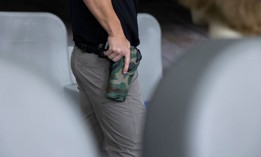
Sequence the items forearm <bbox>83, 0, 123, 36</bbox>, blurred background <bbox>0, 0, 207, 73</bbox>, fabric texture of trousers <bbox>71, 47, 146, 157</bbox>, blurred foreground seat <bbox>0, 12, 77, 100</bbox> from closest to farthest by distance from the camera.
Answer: forearm <bbox>83, 0, 123, 36</bbox>, fabric texture of trousers <bbox>71, 47, 146, 157</bbox>, blurred foreground seat <bbox>0, 12, 77, 100</bbox>, blurred background <bbox>0, 0, 207, 73</bbox>

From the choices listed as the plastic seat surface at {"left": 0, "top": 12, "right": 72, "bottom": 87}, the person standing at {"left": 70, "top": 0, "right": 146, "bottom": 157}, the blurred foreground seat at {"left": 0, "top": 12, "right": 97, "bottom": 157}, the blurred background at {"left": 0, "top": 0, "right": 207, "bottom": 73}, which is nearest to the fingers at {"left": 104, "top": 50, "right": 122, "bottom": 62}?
the person standing at {"left": 70, "top": 0, "right": 146, "bottom": 157}

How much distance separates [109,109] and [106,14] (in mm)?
284

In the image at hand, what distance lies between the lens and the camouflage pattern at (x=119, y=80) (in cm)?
147

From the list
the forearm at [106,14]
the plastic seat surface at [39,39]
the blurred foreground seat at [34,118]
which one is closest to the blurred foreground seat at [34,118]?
the blurred foreground seat at [34,118]

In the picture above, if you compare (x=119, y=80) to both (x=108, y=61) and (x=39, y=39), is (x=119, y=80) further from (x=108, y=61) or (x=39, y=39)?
(x=39, y=39)

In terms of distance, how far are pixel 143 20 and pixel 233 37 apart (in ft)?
7.07

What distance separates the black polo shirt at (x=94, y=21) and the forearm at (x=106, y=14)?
1.6 inches

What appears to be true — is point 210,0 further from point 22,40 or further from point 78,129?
point 22,40

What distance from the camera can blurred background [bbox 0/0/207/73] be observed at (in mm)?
3137

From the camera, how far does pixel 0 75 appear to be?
0.58m

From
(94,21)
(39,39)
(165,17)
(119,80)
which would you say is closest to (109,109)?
(119,80)

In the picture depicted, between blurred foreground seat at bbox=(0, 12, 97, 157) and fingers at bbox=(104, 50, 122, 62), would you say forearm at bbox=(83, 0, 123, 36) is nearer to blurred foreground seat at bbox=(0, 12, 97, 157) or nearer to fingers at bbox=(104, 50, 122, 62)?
fingers at bbox=(104, 50, 122, 62)

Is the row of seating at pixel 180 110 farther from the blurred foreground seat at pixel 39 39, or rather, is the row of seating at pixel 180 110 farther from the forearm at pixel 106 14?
the blurred foreground seat at pixel 39 39

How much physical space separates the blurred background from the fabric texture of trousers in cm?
146
